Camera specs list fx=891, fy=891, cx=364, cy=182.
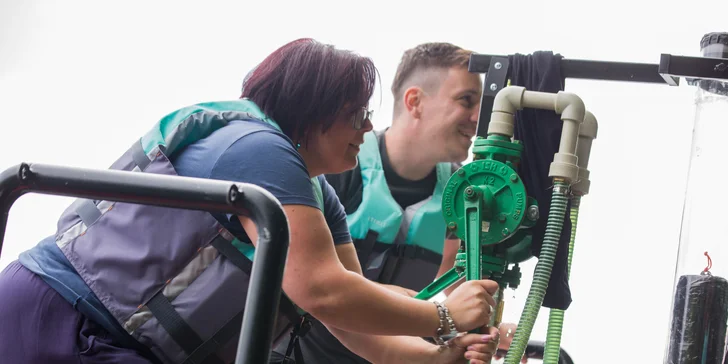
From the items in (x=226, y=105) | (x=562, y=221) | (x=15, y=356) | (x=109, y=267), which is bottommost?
(x=15, y=356)

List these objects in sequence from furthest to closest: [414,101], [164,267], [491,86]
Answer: [414,101] < [491,86] < [164,267]

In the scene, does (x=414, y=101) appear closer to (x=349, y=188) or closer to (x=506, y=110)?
(x=349, y=188)

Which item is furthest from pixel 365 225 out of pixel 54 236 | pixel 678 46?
pixel 678 46

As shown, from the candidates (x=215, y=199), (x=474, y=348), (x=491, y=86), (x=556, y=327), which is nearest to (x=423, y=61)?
(x=491, y=86)

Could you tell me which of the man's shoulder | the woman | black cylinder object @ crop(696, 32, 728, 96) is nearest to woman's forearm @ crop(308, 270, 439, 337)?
the woman

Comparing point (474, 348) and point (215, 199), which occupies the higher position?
point (215, 199)

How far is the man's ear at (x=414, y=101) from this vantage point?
9.48 feet

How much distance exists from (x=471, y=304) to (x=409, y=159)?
47.9 inches

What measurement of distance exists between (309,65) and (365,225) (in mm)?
957

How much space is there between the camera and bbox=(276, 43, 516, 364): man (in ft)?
8.39

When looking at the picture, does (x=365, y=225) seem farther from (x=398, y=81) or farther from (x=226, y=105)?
(x=226, y=105)

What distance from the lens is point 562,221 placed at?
1.67 meters

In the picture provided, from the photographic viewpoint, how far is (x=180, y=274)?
4.83ft

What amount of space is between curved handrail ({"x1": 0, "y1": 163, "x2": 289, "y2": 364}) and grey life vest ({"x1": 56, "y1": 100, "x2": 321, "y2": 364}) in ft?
1.61
